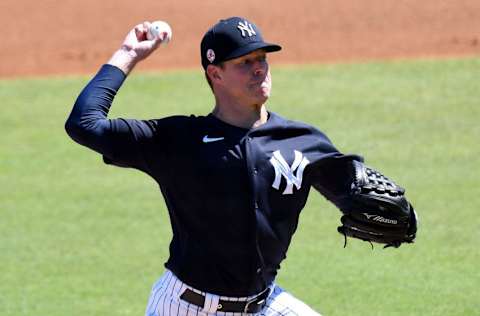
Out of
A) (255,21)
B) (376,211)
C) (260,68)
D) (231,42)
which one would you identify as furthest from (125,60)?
(255,21)

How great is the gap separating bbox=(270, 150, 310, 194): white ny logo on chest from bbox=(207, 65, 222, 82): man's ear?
43 cm

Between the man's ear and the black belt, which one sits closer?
the black belt

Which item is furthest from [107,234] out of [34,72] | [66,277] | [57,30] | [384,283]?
[57,30]

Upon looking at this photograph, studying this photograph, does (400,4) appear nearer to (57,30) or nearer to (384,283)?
(57,30)

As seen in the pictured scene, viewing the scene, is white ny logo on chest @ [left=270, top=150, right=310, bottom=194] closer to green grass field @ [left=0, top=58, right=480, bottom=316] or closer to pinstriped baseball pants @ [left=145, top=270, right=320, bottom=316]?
pinstriped baseball pants @ [left=145, top=270, right=320, bottom=316]

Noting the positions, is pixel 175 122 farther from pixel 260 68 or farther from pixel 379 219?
pixel 379 219

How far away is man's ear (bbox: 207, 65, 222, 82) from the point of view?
476 centimetres

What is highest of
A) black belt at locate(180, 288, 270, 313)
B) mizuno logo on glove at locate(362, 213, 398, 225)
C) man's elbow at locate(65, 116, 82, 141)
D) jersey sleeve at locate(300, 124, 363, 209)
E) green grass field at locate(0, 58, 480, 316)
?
man's elbow at locate(65, 116, 82, 141)

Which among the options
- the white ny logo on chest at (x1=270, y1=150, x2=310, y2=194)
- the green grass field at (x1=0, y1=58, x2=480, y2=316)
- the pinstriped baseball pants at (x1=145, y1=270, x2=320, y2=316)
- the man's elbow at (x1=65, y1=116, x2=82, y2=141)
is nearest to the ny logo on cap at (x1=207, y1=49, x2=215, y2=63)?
the white ny logo on chest at (x1=270, y1=150, x2=310, y2=194)

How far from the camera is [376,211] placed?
4.84 metres

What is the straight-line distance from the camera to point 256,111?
4773mm

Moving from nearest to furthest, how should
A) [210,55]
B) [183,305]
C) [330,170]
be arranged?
[183,305] → [210,55] → [330,170]

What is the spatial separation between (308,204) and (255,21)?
6.86 meters

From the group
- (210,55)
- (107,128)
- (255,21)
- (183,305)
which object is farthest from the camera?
(255,21)
